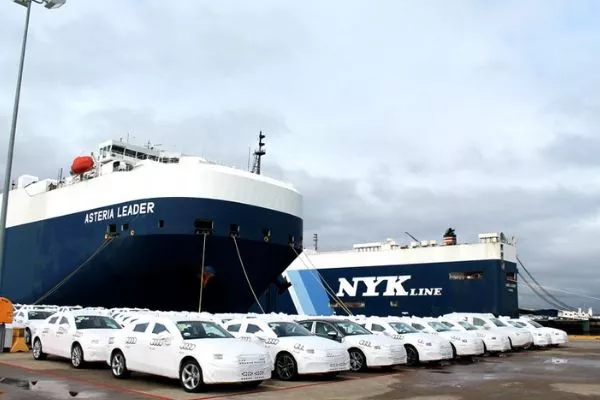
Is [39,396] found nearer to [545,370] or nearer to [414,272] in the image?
[545,370]

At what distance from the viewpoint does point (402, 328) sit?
17953 millimetres

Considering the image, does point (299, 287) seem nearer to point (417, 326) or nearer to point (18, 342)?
point (417, 326)

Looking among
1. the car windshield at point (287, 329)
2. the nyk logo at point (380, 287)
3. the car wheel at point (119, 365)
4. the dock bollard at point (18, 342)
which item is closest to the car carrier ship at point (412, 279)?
the nyk logo at point (380, 287)

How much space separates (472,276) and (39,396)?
1540 inches

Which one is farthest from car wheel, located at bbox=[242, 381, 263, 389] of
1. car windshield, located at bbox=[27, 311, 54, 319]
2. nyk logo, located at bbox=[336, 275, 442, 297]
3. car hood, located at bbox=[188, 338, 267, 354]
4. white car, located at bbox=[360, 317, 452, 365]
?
nyk logo, located at bbox=[336, 275, 442, 297]

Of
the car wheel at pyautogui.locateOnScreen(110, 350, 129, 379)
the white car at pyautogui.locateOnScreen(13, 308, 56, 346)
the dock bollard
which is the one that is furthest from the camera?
the white car at pyautogui.locateOnScreen(13, 308, 56, 346)

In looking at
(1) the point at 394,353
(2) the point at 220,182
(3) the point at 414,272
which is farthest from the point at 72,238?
(3) the point at 414,272

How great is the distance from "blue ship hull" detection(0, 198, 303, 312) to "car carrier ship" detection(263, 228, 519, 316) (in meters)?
17.9

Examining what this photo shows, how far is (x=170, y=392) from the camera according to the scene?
10.8 meters

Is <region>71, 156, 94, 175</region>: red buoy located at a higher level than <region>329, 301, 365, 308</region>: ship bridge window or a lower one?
higher

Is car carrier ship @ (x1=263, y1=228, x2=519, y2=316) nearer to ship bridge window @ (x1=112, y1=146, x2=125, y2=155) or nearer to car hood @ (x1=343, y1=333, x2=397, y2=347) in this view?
ship bridge window @ (x1=112, y1=146, x2=125, y2=155)

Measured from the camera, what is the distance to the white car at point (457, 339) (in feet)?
63.0

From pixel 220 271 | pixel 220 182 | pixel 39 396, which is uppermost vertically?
pixel 220 182

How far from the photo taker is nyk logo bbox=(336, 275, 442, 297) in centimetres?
4741
